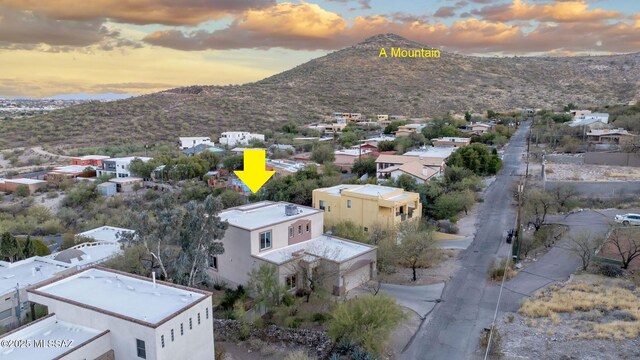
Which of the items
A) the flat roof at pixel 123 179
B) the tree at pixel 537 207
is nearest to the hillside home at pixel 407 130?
the tree at pixel 537 207

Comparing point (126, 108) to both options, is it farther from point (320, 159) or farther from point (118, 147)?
point (320, 159)

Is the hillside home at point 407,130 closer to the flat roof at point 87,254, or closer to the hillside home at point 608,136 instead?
the hillside home at point 608,136

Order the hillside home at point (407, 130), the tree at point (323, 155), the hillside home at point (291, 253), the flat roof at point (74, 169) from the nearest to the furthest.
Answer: the hillside home at point (291, 253) < the tree at point (323, 155) < the flat roof at point (74, 169) < the hillside home at point (407, 130)

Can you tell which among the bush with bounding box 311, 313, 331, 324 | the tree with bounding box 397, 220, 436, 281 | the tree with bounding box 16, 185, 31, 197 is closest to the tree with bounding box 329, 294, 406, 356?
the bush with bounding box 311, 313, 331, 324

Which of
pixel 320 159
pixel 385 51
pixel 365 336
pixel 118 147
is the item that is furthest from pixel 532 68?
pixel 365 336

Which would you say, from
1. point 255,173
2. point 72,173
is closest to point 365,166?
point 255,173

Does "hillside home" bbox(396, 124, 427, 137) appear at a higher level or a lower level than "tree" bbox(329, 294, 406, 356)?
higher

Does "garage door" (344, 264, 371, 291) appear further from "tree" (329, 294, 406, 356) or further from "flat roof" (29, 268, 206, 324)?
"flat roof" (29, 268, 206, 324)
